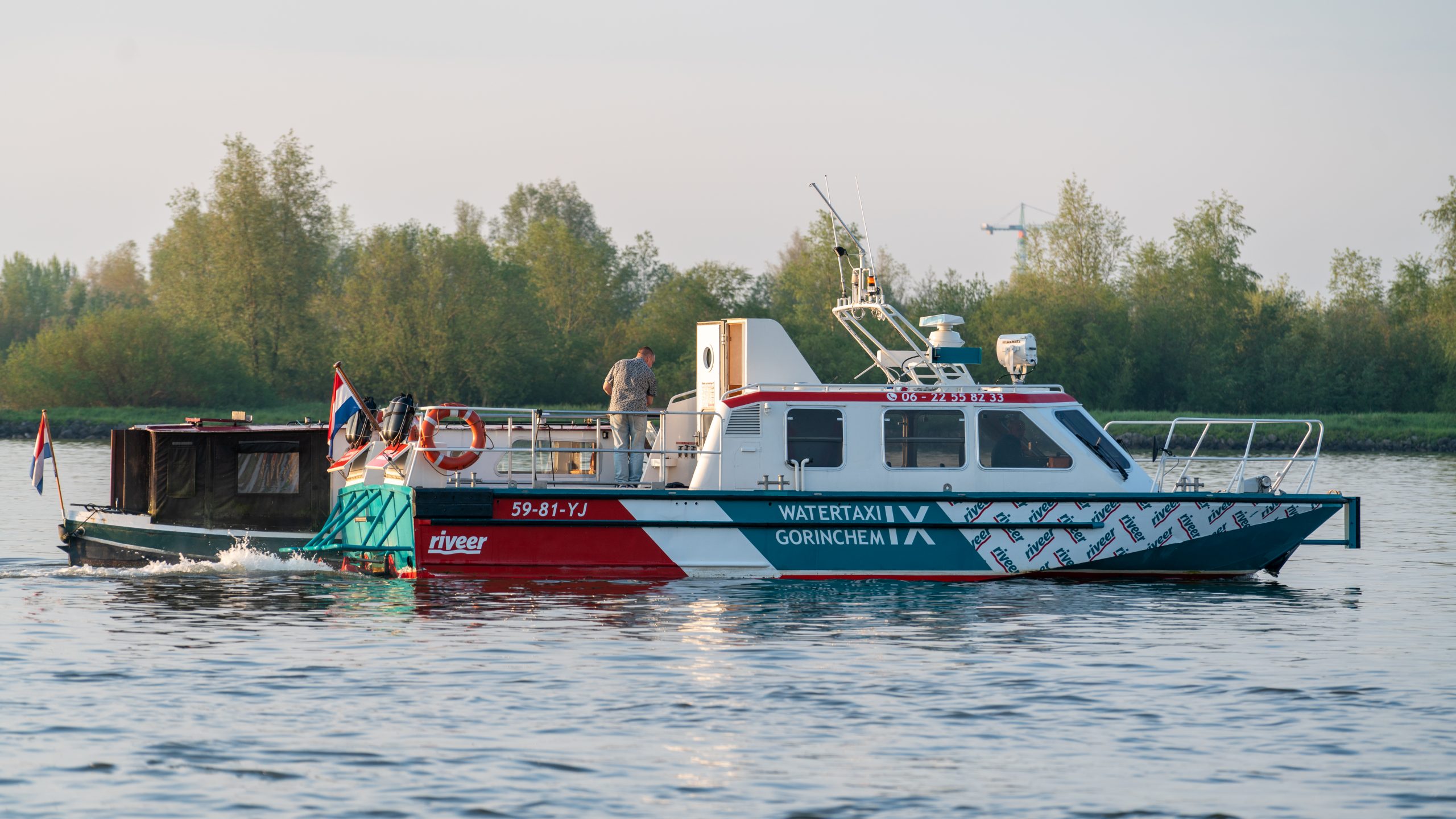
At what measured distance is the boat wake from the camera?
52.5ft

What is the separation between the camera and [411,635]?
484 inches

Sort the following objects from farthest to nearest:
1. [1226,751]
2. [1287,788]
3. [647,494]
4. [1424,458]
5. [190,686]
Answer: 1. [1424,458]
2. [647,494]
3. [190,686]
4. [1226,751]
5. [1287,788]

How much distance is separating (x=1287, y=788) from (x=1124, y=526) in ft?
22.1

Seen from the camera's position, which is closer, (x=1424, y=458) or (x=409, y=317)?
(x=1424, y=458)

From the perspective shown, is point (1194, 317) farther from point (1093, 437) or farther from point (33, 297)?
point (33, 297)

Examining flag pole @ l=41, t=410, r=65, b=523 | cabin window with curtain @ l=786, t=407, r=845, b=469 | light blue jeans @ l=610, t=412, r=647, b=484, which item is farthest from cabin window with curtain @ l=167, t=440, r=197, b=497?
cabin window with curtain @ l=786, t=407, r=845, b=469

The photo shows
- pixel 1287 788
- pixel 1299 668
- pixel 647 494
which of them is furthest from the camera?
pixel 647 494

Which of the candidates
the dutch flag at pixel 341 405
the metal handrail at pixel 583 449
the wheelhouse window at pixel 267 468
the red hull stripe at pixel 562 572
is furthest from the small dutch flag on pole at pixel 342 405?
the red hull stripe at pixel 562 572

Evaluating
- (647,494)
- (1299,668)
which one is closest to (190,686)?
(647,494)

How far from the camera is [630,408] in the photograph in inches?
615

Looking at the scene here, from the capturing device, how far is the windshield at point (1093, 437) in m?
15.2

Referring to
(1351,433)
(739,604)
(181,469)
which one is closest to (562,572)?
(739,604)

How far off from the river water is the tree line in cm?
4299

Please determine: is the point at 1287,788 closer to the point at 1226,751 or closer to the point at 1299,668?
the point at 1226,751
